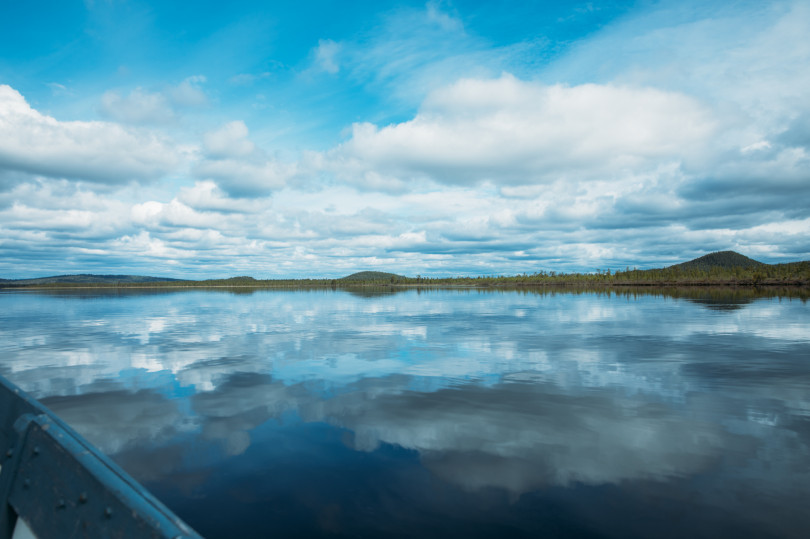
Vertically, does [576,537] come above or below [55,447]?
below

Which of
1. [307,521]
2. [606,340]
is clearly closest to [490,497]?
[307,521]

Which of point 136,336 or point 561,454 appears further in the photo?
point 136,336

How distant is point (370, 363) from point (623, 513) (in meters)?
10.0

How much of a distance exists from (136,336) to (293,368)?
12.2 m

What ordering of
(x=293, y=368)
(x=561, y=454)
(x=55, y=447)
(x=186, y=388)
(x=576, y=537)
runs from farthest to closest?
1. (x=293, y=368)
2. (x=186, y=388)
3. (x=561, y=454)
4. (x=576, y=537)
5. (x=55, y=447)

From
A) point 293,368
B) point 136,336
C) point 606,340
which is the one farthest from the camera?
point 136,336

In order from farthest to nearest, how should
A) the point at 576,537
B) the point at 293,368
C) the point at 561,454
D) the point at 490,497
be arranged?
the point at 293,368 → the point at 561,454 → the point at 490,497 → the point at 576,537

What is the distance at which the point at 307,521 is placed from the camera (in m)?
5.54

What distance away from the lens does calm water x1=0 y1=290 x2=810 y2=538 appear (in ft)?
18.6

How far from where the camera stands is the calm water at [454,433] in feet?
18.6

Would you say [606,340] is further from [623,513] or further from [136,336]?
[136,336]

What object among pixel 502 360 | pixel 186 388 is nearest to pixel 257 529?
pixel 186 388

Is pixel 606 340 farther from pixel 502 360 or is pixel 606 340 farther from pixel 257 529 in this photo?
pixel 257 529

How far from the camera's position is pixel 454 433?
8.37 metres
